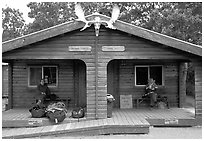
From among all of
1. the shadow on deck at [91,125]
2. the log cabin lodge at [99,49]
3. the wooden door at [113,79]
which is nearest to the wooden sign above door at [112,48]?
the log cabin lodge at [99,49]

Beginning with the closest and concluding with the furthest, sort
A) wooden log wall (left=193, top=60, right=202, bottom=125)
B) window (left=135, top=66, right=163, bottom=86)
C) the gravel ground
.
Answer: the gravel ground → wooden log wall (left=193, top=60, right=202, bottom=125) → window (left=135, top=66, right=163, bottom=86)

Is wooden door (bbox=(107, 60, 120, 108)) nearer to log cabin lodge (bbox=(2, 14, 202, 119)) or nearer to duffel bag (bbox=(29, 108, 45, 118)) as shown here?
log cabin lodge (bbox=(2, 14, 202, 119))

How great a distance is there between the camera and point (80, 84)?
34.6 feet

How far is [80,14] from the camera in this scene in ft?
24.0

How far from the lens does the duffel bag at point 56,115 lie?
24.5 feet

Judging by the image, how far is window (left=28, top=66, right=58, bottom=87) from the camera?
416 inches

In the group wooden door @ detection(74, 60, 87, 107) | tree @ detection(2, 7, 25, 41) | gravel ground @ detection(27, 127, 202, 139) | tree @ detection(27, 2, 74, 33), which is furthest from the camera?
tree @ detection(2, 7, 25, 41)

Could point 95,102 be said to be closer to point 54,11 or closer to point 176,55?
point 176,55

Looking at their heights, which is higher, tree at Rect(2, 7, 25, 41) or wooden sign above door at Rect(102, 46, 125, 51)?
tree at Rect(2, 7, 25, 41)

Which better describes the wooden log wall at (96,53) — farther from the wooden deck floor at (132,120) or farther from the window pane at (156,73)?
the window pane at (156,73)

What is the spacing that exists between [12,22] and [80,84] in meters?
22.4

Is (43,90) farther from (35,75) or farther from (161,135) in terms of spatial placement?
(161,135)

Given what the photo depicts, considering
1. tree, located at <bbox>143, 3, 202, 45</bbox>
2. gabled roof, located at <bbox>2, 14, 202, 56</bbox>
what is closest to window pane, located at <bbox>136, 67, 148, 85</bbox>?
gabled roof, located at <bbox>2, 14, 202, 56</bbox>

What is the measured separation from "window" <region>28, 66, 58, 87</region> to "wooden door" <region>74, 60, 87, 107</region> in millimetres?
845
